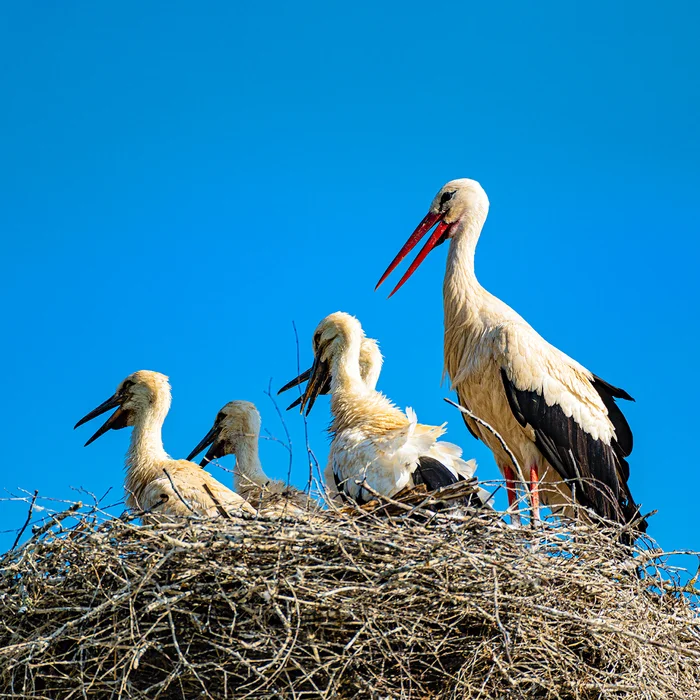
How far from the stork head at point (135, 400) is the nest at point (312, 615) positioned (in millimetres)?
2665

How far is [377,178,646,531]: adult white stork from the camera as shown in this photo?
5.32 m

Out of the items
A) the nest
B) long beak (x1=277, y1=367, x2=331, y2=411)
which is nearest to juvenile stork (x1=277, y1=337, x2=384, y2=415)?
long beak (x1=277, y1=367, x2=331, y2=411)

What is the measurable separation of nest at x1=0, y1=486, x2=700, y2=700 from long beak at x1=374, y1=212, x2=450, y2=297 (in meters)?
2.63

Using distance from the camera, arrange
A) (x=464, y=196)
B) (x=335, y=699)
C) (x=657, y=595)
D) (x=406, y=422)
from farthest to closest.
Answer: (x=464, y=196) < (x=406, y=422) < (x=657, y=595) < (x=335, y=699)

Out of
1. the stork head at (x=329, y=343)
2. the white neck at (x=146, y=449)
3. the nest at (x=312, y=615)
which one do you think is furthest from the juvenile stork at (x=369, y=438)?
the nest at (x=312, y=615)

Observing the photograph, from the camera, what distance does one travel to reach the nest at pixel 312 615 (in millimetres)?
3324

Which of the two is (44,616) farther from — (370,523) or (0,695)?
(370,523)

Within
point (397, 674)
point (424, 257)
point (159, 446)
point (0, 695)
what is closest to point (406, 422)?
point (424, 257)

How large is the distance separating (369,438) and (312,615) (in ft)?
6.20

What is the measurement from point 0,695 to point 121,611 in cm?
42

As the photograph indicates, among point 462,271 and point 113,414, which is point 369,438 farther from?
point 113,414

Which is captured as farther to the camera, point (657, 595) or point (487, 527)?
point (657, 595)

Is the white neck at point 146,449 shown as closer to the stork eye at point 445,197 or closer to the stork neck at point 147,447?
the stork neck at point 147,447

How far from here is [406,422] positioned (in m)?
5.30
